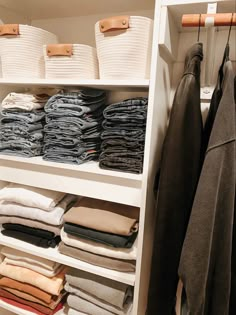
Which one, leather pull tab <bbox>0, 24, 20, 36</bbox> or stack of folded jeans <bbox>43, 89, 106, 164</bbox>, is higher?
leather pull tab <bbox>0, 24, 20, 36</bbox>

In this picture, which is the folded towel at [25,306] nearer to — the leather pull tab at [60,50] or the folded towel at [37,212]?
the folded towel at [37,212]

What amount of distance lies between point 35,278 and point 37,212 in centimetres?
32

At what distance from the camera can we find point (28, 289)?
43.4 inches

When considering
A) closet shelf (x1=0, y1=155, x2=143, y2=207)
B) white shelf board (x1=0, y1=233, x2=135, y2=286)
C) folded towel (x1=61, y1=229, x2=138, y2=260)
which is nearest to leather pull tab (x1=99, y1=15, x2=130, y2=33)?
closet shelf (x1=0, y1=155, x2=143, y2=207)

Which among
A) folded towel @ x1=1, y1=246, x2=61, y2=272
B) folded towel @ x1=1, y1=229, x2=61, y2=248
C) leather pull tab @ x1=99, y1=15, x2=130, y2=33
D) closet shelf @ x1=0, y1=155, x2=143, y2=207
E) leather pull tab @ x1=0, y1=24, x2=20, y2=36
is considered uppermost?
leather pull tab @ x1=0, y1=24, x2=20, y2=36

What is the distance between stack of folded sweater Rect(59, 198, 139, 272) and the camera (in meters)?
0.90

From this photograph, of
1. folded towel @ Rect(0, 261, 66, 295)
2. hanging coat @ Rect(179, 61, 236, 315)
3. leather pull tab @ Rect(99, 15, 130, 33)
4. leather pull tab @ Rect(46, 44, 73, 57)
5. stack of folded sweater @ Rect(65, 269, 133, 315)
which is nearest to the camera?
hanging coat @ Rect(179, 61, 236, 315)

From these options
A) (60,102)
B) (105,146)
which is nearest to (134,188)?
(105,146)

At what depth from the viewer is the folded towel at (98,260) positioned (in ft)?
3.03

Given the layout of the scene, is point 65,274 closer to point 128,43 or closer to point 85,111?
point 85,111

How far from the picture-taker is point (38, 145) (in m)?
1.03

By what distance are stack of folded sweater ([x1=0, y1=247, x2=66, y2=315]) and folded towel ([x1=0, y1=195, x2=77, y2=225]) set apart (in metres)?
0.23

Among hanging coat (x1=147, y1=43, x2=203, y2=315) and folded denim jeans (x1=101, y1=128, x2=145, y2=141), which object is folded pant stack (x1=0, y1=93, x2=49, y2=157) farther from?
hanging coat (x1=147, y1=43, x2=203, y2=315)

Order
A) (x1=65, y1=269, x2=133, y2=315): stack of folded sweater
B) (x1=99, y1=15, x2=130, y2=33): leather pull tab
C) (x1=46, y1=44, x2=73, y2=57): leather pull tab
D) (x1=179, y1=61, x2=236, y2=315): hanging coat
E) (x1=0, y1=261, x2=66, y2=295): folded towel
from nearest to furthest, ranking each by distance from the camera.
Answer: (x1=179, y1=61, x2=236, y2=315): hanging coat, (x1=99, y1=15, x2=130, y2=33): leather pull tab, (x1=46, y1=44, x2=73, y2=57): leather pull tab, (x1=65, y1=269, x2=133, y2=315): stack of folded sweater, (x1=0, y1=261, x2=66, y2=295): folded towel
